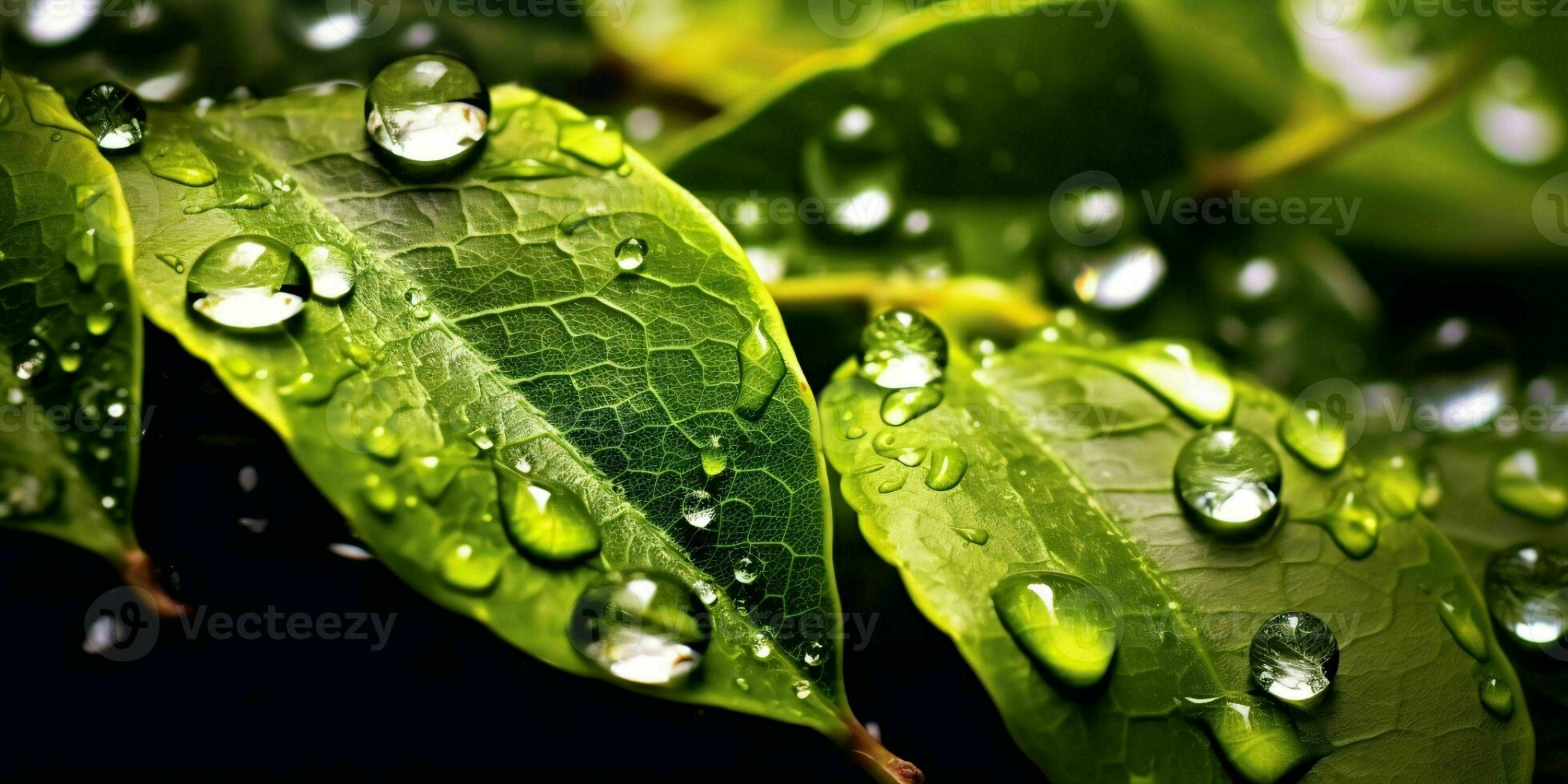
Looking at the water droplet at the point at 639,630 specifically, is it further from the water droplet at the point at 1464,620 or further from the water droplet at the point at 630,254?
the water droplet at the point at 1464,620

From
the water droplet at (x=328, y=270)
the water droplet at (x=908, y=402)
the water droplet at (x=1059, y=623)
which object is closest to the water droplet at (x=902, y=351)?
the water droplet at (x=908, y=402)

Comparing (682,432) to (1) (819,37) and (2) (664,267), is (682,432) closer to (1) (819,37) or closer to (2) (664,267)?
(2) (664,267)

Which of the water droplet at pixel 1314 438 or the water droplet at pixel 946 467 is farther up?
the water droplet at pixel 946 467

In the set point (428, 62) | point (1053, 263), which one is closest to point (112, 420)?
point (428, 62)

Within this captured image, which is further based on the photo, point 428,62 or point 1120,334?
point 1120,334

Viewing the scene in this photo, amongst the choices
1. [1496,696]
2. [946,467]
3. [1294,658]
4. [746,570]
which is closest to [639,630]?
[746,570]

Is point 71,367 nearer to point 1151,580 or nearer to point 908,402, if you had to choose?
point 908,402
